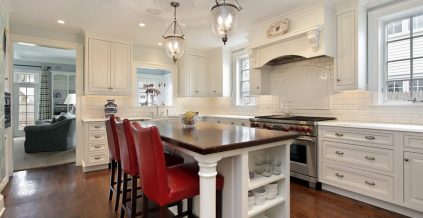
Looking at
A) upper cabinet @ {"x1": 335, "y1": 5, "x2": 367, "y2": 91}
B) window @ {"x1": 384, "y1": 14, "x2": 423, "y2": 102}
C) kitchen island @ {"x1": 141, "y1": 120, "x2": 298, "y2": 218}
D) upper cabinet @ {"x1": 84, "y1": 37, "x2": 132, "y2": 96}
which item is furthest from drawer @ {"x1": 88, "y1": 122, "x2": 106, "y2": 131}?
window @ {"x1": 384, "y1": 14, "x2": 423, "y2": 102}

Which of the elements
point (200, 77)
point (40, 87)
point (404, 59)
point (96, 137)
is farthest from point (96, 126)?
point (40, 87)

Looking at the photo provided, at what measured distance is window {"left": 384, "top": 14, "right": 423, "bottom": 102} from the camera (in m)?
2.78

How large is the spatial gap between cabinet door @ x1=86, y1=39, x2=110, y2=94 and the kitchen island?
10.0 feet

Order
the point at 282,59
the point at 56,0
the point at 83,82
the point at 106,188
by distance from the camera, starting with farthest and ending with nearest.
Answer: the point at 83,82, the point at 282,59, the point at 106,188, the point at 56,0

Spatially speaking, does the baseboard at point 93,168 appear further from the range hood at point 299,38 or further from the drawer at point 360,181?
the drawer at point 360,181

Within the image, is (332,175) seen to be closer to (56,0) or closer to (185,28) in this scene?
(185,28)

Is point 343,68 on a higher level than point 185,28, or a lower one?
lower

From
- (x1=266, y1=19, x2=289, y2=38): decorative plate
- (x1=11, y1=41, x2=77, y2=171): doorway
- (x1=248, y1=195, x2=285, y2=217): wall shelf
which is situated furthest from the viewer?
(x1=11, y1=41, x2=77, y2=171): doorway

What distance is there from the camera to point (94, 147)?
404 cm

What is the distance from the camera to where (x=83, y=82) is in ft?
14.3

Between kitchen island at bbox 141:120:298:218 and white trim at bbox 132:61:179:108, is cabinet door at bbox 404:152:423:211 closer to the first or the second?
kitchen island at bbox 141:120:298:218

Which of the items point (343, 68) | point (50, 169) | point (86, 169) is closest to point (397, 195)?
point (343, 68)

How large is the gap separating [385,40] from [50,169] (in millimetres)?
5697

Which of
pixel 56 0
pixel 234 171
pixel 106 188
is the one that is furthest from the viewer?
pixel 106 188
